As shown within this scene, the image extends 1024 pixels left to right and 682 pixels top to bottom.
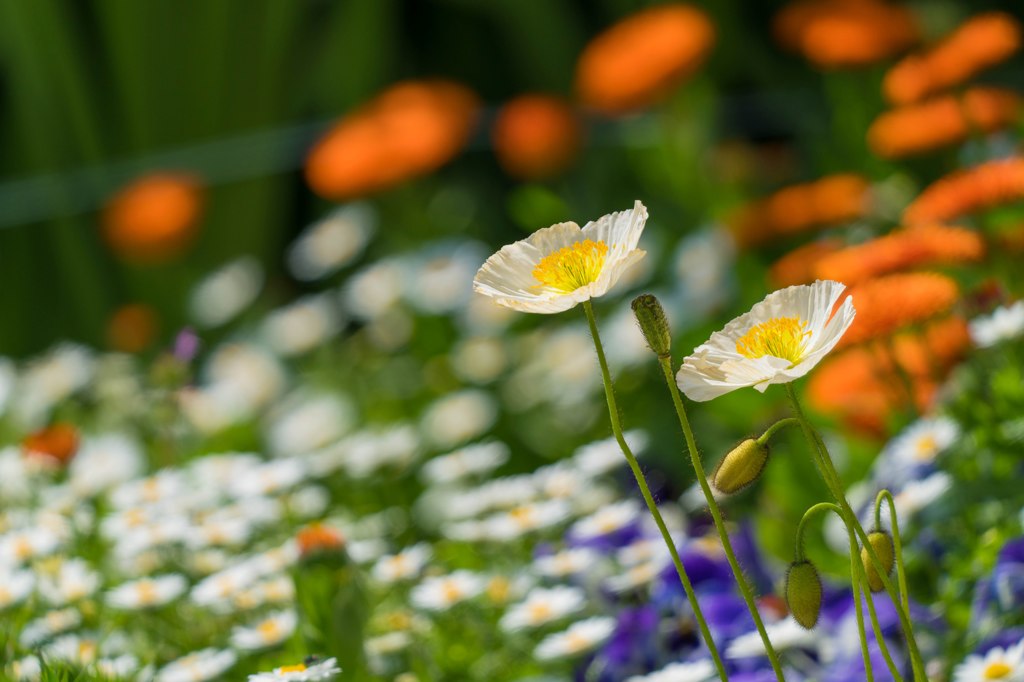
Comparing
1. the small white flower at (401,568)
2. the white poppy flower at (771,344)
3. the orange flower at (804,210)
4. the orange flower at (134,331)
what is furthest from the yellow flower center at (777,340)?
the orange flower at (134,331)

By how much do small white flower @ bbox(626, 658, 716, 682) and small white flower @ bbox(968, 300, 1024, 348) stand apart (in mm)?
359

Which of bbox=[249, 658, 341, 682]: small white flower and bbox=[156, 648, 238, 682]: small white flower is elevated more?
bbox=[156, 648, 238, 682]: small white flower

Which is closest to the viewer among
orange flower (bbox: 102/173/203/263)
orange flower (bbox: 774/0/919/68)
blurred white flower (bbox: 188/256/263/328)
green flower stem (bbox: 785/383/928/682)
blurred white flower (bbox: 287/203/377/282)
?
green flower stem (bbox: 785/383/928/682)

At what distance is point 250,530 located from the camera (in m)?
1.36

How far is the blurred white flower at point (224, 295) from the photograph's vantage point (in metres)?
2.63

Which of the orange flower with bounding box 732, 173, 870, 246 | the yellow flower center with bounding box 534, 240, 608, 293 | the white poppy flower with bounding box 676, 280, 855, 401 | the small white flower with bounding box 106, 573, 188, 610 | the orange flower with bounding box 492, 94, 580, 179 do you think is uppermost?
the orange flower with bounding box 492, 94, 580, 179

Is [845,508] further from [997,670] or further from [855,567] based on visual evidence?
[997,670]

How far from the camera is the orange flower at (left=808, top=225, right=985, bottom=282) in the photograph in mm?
1096

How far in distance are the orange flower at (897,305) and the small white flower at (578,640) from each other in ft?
0.90

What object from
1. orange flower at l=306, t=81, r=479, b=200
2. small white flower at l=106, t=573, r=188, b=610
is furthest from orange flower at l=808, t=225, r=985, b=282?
orange flower at l=306, t=81, r=479, b=200

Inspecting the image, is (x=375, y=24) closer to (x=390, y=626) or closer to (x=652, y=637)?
(x=390, y=626)

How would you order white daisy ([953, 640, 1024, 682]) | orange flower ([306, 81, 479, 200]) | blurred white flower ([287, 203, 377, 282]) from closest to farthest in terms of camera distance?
white daisy ([953, 640, 1024, 682]) < orange flower ([306, 81, 479, 200]) < blurred white flower ([287, 203, 377, 282])

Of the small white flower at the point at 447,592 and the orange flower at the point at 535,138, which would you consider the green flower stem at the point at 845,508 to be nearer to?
the small white flower at the point at 447,592

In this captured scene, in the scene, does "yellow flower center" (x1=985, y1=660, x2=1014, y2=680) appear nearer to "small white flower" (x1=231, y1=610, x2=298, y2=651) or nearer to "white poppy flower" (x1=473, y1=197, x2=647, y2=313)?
"white poppy flower" (x1=473, y1=197, x2=647, y2=313)
